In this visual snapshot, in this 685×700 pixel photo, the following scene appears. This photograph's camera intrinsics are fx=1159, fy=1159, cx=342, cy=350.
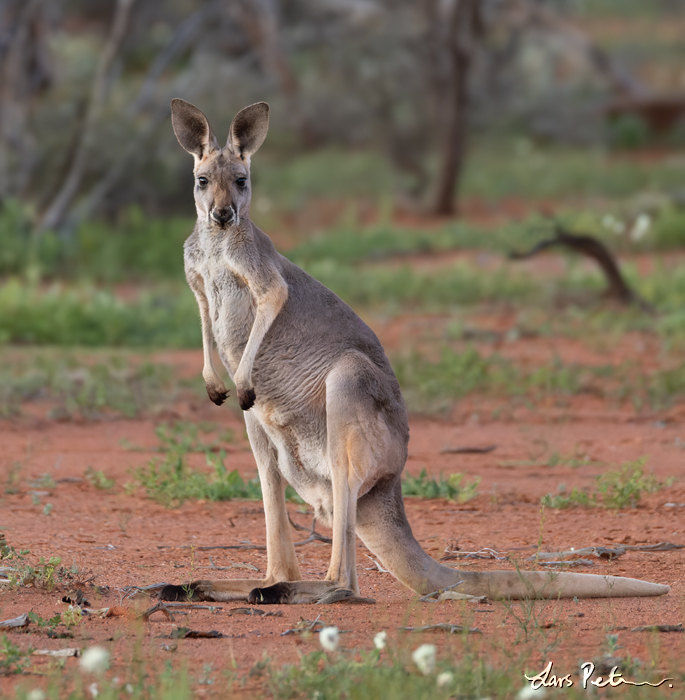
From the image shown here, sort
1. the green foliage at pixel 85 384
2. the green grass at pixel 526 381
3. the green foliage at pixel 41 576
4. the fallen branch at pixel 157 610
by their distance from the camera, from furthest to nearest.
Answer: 1. the green grass at pixel 526 381
2. the green foliage at pixel 85 384
3. the green foliage at pixel 41 576
4. the fallen branch at pixel 157 610

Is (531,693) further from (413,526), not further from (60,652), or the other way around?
(413,526)

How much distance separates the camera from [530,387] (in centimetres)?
776

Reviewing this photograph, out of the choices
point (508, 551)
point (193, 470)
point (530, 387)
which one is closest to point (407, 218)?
point (530, 387)

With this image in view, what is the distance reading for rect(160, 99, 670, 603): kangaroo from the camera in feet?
11.6

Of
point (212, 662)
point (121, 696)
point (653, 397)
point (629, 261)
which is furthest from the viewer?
point (629, 261)

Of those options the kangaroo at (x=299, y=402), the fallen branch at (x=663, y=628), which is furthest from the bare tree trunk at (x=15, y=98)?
the fallen branch at (x=663, y=628)

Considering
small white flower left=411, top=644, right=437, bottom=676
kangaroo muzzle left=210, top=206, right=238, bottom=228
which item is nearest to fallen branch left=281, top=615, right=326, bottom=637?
small white flower left=411, top=644, right=437, bottom=676

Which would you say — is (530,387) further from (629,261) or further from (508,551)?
(629,261)

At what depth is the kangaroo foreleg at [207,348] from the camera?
3898mm

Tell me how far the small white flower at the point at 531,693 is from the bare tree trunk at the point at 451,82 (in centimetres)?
1310

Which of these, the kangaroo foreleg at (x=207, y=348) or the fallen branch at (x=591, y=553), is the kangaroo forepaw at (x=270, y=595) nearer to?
the kangaroo foreleg at (x=207, y=348)

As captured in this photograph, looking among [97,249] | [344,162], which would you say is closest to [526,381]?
[97,249]

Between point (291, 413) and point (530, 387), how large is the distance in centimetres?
429

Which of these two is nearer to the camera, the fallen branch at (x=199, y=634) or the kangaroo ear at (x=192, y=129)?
the fallen branch at (x=199, y=634)
